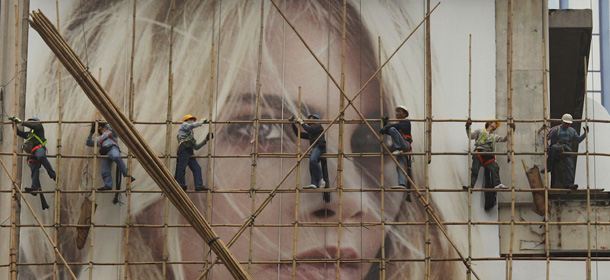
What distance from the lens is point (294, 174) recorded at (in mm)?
24078

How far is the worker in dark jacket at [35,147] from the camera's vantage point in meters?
23.8

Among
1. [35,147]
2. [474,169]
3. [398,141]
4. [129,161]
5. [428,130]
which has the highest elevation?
[428,130]

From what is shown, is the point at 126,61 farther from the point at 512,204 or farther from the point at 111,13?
the point at 512,204

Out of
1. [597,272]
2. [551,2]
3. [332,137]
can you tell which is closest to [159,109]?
[332,137]

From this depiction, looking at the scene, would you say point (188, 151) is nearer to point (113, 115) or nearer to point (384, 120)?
point (384, 120)

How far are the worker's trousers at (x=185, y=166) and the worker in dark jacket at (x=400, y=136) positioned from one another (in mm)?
3340

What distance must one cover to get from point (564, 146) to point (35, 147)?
31.0 ft

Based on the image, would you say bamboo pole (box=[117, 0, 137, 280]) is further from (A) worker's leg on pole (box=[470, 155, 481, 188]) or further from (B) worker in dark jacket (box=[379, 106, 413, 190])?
(A) worker's leg on pole (box=[470, 155, 481, 188])

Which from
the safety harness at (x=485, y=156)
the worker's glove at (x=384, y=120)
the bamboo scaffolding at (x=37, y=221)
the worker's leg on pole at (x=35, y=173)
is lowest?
the bamboo scaffolding at (x=37, y=221)

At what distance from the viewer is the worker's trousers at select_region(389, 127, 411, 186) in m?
23.5

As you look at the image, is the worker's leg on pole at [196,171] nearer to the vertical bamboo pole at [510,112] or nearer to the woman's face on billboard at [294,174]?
the woman's face on billboard at [294,174]

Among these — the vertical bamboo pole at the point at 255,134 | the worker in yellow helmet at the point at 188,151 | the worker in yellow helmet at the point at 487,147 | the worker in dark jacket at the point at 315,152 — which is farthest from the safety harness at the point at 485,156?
the worker in yellow helmet at the point at 188,151

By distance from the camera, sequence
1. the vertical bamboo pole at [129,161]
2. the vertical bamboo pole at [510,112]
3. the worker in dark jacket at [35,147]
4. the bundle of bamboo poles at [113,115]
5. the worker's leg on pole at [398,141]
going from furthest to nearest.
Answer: the worker in dark jacket at [35,147] < the vertical bamboo pole at [129,161] < the worker's leg on pole at [398,141] < the vertical bamboo pole at [510,112] < the bundle of bamboo poles at [113,115]

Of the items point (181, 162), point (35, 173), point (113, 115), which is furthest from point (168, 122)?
point (113, 115)
